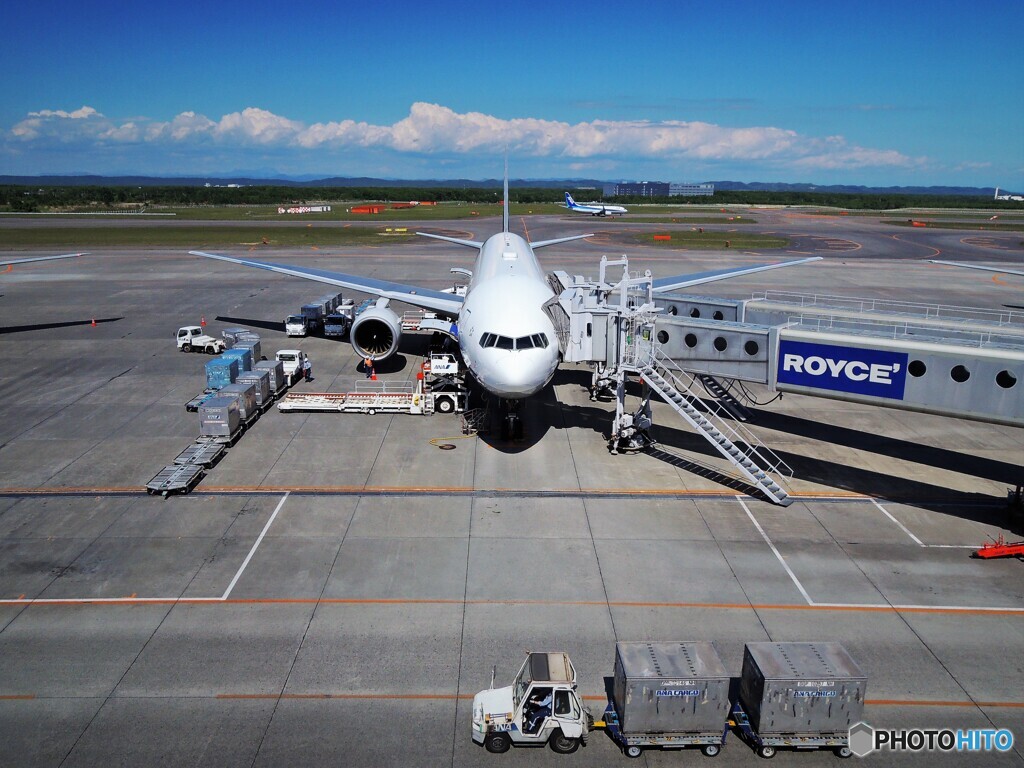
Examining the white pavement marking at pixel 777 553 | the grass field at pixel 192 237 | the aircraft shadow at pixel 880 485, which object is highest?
the grass field at pixel 192 237

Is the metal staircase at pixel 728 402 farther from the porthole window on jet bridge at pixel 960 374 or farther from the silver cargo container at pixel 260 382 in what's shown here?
the silver cargo container at pixel 260 382

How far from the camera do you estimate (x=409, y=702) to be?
13688 millimetres

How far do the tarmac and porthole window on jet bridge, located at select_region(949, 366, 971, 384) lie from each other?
4.67 m

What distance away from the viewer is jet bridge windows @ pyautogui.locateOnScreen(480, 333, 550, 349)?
23.5 metres

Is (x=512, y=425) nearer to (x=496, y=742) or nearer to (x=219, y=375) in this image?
(x=219, y=375)

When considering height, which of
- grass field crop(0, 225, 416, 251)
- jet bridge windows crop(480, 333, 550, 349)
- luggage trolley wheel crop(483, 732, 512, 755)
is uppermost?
grass field crop(0, 225, 416, 251)

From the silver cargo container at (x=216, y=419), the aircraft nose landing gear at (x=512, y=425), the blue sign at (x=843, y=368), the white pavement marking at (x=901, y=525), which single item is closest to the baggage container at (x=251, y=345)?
the silver cargo container at (x=216, y=419)

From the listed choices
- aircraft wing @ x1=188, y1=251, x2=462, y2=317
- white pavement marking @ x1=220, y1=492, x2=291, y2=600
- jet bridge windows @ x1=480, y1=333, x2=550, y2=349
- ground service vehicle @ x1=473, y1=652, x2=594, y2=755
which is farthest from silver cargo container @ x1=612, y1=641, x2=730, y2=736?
aircraft wing @ x1=188, y1=251, x2=462, y2=317

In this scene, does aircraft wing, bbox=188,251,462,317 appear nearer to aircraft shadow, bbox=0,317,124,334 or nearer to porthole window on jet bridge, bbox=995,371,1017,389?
aircraft shadow, bbox=0,317,124,334

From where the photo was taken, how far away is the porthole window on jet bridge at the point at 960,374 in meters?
19.8

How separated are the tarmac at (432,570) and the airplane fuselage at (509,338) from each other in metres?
3.48

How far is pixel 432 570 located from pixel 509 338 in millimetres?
8595

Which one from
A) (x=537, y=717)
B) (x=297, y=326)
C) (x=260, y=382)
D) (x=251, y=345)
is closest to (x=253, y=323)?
(x=297, y=326)

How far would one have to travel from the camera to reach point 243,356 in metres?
33.6
